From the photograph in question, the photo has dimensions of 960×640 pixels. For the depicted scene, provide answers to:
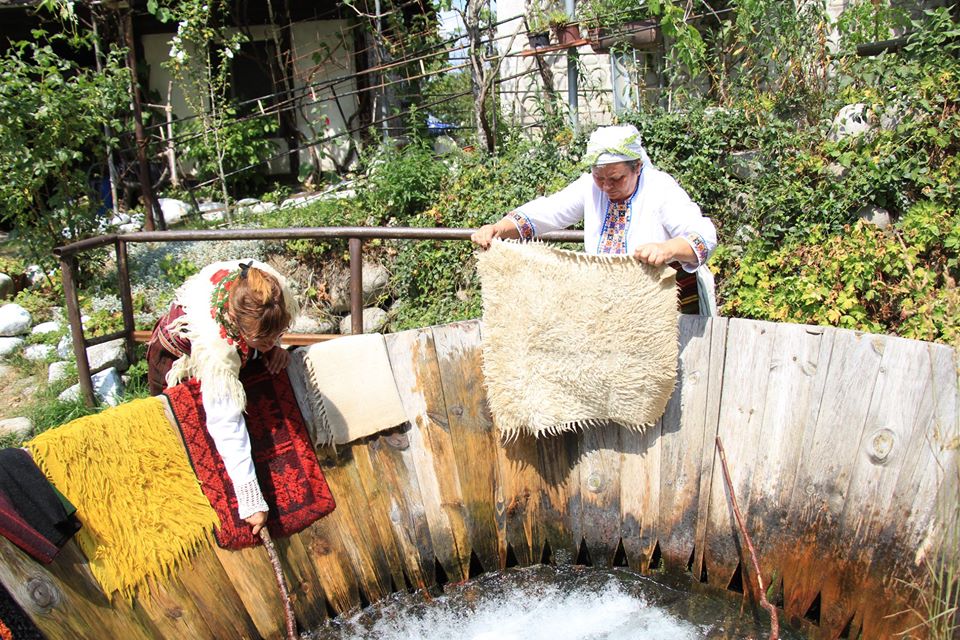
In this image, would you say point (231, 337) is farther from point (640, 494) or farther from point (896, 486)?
point (896, 486)

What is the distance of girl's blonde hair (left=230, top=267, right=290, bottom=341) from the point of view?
229cm

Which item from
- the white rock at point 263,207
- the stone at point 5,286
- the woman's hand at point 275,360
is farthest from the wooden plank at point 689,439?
the stone at point 5,286

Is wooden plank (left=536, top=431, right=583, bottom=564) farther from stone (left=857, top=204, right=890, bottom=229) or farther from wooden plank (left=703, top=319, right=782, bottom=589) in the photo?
stone (left=857, top=204, right=890, bottom=229)

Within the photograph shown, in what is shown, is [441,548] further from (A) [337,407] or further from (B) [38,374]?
(B) [38,374]

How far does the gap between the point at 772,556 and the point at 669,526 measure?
389mm

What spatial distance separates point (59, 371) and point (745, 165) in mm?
4576

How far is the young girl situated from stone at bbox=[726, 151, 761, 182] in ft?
10.4

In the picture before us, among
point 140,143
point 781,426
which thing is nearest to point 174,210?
point 140,143

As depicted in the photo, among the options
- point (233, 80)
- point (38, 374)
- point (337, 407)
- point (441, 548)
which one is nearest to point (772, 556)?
point (441, 548)

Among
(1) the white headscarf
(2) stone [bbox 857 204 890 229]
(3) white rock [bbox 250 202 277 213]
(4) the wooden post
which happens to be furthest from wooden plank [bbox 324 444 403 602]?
(3) white rock [bbox 250 202 277 213]

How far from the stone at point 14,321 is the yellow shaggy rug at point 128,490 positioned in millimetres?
3836

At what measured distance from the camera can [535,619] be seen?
299 centimetres

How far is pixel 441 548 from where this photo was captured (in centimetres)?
316

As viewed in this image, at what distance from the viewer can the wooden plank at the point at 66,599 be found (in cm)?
218
